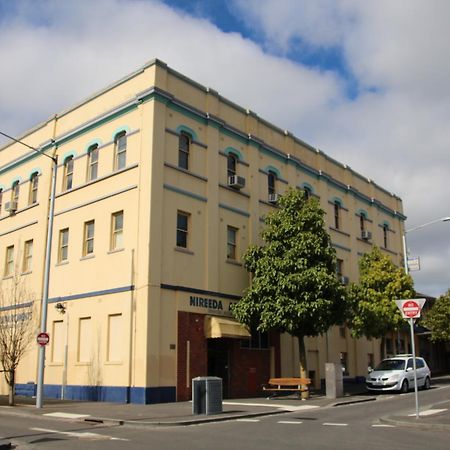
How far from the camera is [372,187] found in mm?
39812

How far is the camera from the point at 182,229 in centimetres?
2391

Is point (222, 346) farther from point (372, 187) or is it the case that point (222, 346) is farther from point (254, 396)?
point (372, 187)

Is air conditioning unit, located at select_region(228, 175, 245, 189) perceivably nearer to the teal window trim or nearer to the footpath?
the teal window trim

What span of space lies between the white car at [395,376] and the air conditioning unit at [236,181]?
33.0 feet

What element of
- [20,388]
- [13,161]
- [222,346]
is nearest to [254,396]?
[222,346]

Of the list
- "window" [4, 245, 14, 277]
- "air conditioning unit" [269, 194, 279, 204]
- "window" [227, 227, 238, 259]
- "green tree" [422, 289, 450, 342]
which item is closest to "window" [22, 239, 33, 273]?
"window" [4, 245, 14, 277]

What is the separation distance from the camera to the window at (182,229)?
23.7m

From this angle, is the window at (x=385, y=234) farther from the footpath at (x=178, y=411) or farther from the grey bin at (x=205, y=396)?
the grey bin at (x=205, y=396)

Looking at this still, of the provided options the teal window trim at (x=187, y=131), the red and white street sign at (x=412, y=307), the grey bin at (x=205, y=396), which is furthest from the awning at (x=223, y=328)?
the red and white street sign at (x=412, y=307)

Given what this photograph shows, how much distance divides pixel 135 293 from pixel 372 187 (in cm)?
2263

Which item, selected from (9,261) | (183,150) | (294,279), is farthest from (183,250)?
(9,261)

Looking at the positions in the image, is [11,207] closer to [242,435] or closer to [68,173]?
[68,173]

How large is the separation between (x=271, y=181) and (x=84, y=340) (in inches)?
466

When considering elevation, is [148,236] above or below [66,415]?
above
